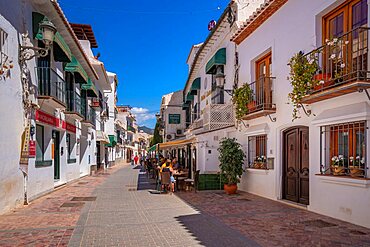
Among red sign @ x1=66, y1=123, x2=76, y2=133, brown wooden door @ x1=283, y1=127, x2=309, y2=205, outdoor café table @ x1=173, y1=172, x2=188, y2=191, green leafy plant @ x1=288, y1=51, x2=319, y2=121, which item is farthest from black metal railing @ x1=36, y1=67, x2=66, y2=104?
brown wooden door @ x1=283, y1=127, x2=309, y2=205

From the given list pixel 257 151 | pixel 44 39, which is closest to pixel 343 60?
pixel 257 151

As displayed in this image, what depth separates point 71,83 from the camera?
18.1 m

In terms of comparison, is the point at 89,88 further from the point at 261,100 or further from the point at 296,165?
the point at 296,165

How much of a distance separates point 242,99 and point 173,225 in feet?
22.1

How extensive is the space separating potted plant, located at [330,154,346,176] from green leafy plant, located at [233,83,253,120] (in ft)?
16.2

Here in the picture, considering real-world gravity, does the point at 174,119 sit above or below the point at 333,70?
above

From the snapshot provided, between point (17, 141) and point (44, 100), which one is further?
point (44, 100)

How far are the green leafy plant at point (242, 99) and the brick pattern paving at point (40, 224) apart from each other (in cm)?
685

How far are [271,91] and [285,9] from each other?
8.95 ft

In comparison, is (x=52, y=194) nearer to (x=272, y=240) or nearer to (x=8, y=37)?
(x=8, y=37)

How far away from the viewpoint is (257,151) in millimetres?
13070

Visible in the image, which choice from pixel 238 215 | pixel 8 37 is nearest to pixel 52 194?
pixel 8 37

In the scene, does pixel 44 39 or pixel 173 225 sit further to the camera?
pixel 44 39

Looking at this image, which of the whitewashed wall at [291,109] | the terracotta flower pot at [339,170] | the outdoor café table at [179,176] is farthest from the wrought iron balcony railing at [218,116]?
the terracotta flower pot at [339,170]
